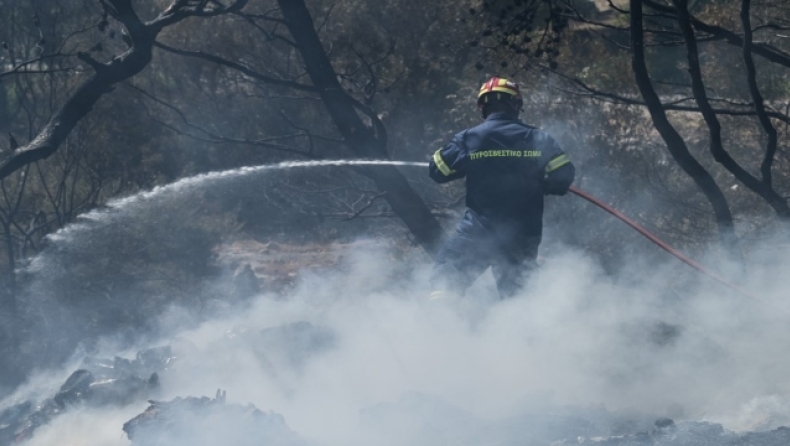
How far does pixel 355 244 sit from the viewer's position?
12.7m

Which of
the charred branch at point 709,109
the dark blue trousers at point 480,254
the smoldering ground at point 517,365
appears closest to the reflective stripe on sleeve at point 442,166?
the dark blue trousers at point 480,254

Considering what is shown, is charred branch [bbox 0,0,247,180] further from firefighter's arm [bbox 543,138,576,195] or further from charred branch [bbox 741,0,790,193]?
charred branch [bbox 741,0,790,193]

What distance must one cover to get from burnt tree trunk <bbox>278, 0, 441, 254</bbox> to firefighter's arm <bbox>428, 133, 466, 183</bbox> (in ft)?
9.69

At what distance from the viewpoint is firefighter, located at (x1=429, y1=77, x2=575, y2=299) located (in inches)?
260

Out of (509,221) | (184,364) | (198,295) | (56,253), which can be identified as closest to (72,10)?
(56,253)

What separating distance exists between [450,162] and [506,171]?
36 cm

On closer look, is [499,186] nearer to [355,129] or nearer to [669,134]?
[669,134]

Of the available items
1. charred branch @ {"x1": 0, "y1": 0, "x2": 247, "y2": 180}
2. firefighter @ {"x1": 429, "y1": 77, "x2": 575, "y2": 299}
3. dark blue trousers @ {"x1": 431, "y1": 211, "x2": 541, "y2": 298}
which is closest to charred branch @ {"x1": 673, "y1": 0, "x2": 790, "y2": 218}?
firefighter @ {"x1": 429, "y1": 77, "x2": 575, "y2": 299}

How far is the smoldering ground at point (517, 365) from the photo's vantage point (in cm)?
601

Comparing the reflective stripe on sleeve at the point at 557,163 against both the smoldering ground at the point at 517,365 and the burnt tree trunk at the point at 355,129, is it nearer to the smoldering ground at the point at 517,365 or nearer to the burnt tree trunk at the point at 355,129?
the smoldering ground at the point at 517,365

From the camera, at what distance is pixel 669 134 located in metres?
7.42

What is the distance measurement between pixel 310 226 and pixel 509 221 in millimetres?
6994

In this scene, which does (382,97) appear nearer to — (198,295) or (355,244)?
(355,244)

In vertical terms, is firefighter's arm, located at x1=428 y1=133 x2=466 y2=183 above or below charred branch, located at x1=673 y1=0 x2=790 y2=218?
below
